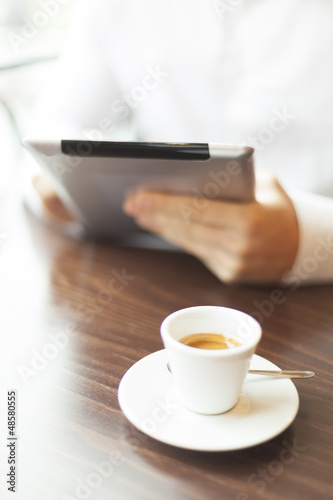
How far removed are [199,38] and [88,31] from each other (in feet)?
1.00

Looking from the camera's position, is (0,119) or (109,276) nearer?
(109,276)

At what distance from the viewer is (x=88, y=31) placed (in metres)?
1.21

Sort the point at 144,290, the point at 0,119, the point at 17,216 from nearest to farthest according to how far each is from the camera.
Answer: the point at 144,290 → the point at 17,216 → the point at 0,119

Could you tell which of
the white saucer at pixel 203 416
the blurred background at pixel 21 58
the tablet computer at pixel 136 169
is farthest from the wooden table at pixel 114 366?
the blurred background at pixel 21 58

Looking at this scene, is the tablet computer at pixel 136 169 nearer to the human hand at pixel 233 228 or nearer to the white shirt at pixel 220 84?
the human hand at pixel 233 228

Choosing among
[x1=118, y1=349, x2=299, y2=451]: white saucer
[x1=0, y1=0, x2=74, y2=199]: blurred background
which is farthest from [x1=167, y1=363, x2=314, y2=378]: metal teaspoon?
[x1=0, y1=0, x2=74, y2=199]: blurred background

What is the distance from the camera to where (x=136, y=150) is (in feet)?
1.97

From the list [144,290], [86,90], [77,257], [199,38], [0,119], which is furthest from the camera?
[0,119]

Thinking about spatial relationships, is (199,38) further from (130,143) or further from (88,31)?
(130,143)

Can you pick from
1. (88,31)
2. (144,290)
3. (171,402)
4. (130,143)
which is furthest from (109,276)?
(88,31)

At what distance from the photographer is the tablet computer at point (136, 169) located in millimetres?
581

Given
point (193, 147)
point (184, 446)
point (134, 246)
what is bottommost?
point (134, 246)

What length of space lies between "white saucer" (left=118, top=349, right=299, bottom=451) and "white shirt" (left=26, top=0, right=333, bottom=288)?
32 centimetres

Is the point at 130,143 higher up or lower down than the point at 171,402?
higher up
